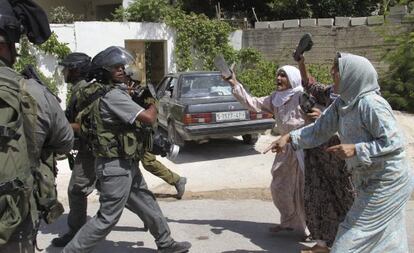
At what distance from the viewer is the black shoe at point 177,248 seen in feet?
14.2

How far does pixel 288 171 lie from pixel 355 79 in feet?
5.92

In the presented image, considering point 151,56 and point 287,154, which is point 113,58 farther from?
point 151,56

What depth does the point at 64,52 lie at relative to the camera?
12.5 metres

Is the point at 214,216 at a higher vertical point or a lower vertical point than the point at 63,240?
lower

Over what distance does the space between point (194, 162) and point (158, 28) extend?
21.1 feet

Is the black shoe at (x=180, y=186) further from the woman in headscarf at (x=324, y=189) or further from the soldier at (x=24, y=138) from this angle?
the soldier at (x=24, y=138)

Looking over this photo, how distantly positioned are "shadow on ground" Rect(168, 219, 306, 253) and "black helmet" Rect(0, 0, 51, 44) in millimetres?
2770

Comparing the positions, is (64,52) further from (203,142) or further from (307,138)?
(307,138)

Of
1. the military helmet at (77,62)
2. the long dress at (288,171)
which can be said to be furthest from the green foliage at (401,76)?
the military helmet at (77,62)

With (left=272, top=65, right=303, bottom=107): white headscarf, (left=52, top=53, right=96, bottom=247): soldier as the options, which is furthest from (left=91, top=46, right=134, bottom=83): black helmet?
(left=272, top=65, right=303, bottom=107): white headscarf

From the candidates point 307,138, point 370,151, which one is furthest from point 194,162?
point 370,151

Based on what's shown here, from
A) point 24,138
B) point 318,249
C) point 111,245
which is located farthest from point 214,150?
point 24,138

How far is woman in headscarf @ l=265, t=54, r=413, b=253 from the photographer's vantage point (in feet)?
9.45

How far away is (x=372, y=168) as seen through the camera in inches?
116
